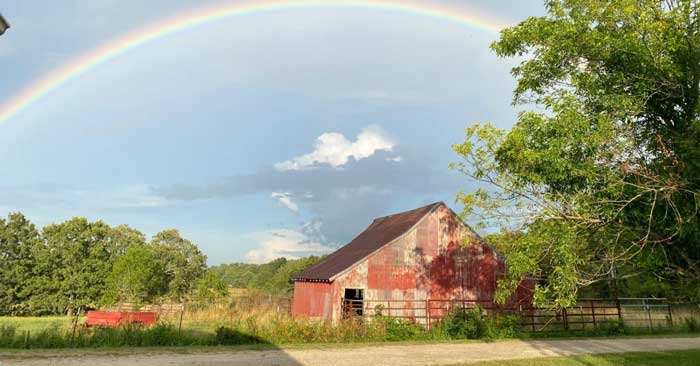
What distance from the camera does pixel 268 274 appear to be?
270 feet

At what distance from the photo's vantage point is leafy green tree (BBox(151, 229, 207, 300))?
5994 centimetres

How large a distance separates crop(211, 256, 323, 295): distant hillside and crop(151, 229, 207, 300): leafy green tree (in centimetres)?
336

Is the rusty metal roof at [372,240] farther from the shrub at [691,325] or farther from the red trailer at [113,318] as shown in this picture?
the shrub at [691,325]

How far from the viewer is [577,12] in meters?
12.9

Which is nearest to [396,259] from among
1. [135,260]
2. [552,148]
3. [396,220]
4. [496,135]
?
[396,220]

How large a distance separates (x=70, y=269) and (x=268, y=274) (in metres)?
35.7

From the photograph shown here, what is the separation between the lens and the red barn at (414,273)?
829 inches

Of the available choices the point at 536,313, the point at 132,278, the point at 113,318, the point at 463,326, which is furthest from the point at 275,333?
the point at 132,278

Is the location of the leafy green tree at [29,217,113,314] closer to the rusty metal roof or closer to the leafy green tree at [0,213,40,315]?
the leafy green tree at [0,213,40,315]

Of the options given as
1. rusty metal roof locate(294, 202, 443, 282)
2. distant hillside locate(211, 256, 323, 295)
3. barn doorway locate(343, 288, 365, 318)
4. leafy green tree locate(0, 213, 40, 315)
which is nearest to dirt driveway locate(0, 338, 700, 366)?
barn doorway locate(343, 288, 365, 318)

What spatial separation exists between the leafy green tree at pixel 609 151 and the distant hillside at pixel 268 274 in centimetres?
1967

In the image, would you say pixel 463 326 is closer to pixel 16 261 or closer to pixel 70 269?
pixel 70 269

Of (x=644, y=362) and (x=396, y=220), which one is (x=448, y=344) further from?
(x=396, y=220)

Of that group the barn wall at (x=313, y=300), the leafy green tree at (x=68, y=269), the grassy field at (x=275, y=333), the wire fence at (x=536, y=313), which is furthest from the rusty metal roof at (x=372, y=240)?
the leafy green tree at (x=68, y=269)
